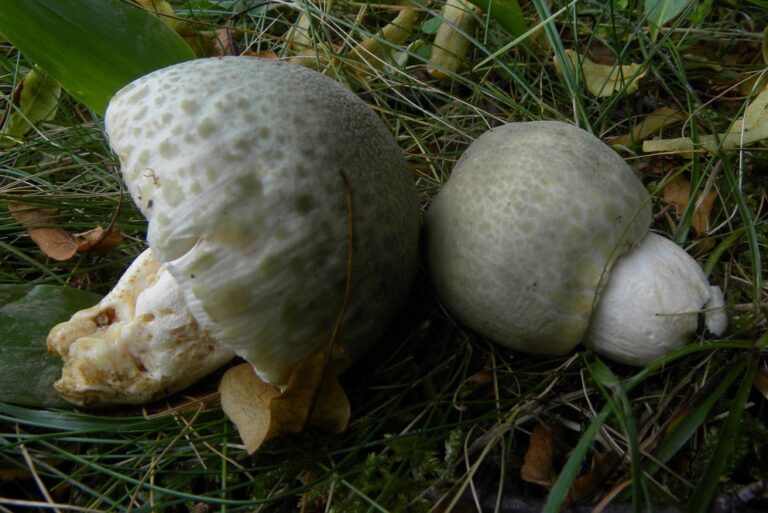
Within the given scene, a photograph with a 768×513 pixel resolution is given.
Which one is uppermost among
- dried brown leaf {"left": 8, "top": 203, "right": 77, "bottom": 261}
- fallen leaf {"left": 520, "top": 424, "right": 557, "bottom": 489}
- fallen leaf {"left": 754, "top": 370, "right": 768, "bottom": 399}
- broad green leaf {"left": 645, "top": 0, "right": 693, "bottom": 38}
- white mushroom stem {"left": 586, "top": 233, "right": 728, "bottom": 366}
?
broad green leaf {"left": 645, "top": 0, "right": 693, "bottom": 38}

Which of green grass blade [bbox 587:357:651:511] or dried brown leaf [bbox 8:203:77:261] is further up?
green grass blade [bbox 587:357:651:511]

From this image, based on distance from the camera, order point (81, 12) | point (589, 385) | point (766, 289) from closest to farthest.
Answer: point (589, 385) < point (766, 289) < point (81, 12)

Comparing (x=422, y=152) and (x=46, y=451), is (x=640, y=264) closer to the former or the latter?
(x=422, y=152)

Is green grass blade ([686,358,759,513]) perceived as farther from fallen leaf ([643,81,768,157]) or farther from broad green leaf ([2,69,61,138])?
broad green leaf ([2,69,61,138])

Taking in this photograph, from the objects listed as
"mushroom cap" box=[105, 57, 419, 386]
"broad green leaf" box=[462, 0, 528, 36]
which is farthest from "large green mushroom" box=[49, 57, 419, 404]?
"broad green leaf" box=[462, 0, 528, 36]

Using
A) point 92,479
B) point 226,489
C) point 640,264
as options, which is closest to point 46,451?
point 92,479

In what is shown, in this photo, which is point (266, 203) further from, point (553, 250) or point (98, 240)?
point (98, 240)
